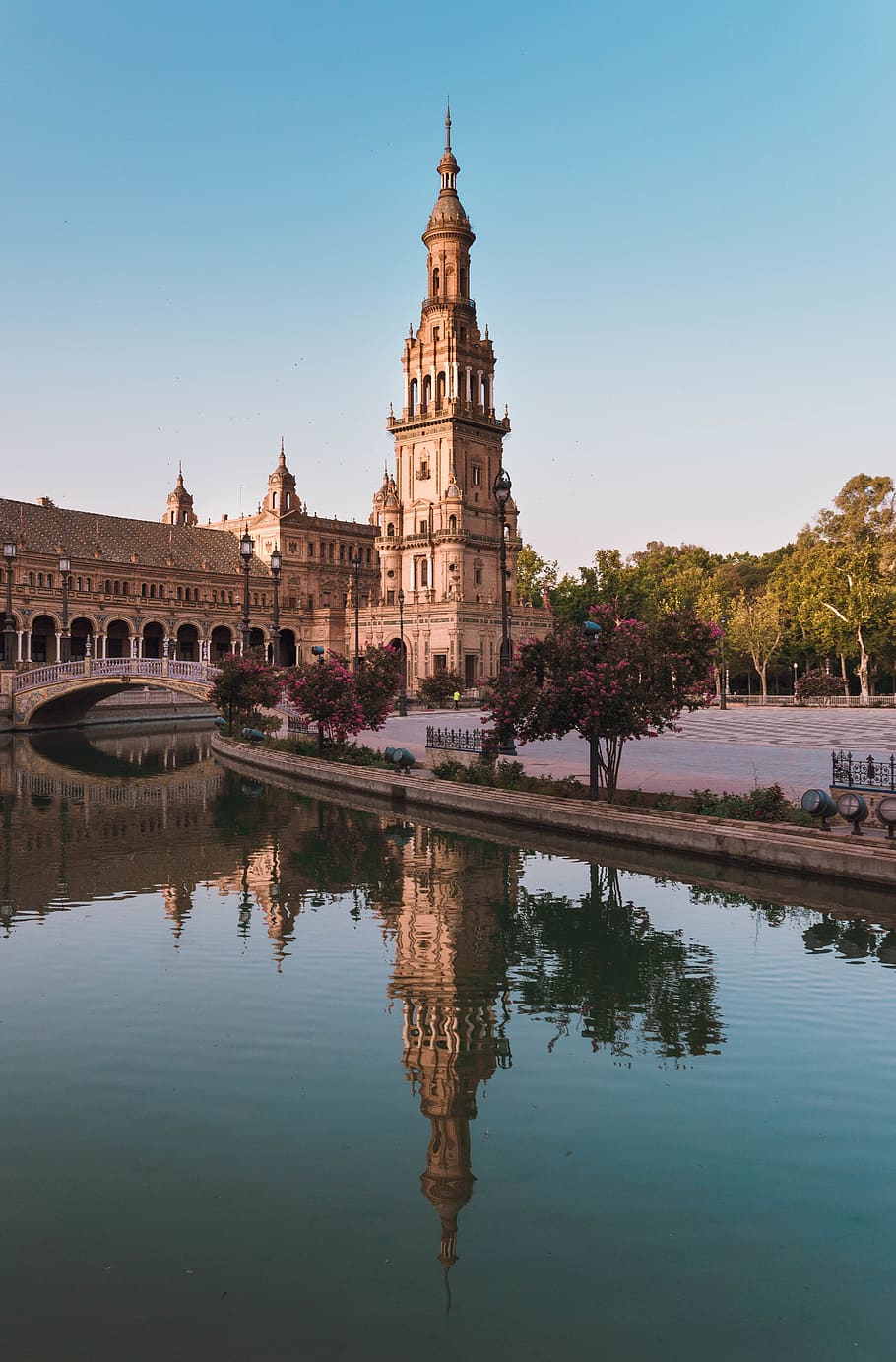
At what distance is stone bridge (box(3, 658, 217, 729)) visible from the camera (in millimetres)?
53344

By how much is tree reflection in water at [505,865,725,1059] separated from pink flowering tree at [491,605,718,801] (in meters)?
5.04

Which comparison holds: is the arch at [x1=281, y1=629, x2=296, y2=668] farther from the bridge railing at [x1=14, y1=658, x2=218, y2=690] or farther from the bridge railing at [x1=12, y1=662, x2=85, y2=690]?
the bridge railing at [x1=12, y1=662, x2=85, y2=690]

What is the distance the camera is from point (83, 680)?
54000 millimetres

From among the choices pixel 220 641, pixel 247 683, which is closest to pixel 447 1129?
pixel 247 683

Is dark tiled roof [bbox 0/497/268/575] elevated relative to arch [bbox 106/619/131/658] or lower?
elevated

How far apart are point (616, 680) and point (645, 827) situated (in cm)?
319

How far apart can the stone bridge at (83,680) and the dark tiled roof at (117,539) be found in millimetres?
25627

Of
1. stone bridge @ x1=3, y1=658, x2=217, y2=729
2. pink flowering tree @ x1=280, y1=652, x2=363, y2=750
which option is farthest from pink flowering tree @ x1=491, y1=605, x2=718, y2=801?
stone bridge @ x1=3, y1=658, x2=217, y2=729

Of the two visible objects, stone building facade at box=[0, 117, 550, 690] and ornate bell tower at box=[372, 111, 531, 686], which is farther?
ornate bell tower at box=[372, 111, 531, 686]

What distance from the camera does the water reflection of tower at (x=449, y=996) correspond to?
7414 mm

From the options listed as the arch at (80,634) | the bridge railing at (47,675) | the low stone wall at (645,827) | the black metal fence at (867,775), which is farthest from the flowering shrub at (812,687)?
the arch at (80,634)

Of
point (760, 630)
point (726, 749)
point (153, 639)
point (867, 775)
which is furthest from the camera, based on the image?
point (153, 639)

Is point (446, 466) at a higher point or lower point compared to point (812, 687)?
higher

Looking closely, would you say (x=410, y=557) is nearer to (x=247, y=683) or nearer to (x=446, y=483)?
(x=446, y=483)
